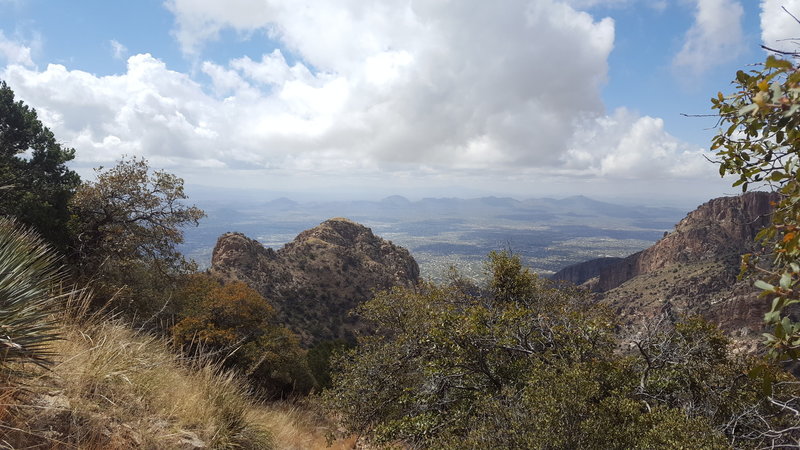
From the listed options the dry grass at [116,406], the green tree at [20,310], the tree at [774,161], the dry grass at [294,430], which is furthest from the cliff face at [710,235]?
the green tree at [20,310]

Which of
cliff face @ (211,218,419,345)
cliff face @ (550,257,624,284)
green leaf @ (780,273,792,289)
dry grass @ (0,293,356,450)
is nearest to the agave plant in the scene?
dry grass @ (0,293,356,450)

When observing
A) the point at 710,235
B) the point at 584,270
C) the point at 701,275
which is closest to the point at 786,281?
the point at 701,275

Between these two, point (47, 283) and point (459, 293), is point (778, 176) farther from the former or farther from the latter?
point (459, 293)

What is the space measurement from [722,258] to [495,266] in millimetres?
80332

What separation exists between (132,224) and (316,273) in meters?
42.6

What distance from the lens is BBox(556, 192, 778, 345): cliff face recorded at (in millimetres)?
42969

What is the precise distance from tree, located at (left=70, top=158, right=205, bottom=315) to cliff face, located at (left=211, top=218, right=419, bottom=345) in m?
23.5

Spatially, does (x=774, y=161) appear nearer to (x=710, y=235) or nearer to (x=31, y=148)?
(x=31, y=148)

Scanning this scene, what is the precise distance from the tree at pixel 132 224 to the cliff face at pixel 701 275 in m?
36.9

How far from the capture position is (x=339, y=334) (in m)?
48.5

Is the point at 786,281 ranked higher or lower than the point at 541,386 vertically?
higher

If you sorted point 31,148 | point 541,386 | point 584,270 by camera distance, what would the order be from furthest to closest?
1. point 584,270
2. point 31,148
3. point 541,386

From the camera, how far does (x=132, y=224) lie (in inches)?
667

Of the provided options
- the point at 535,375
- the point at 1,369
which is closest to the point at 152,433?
the point at 1,369
